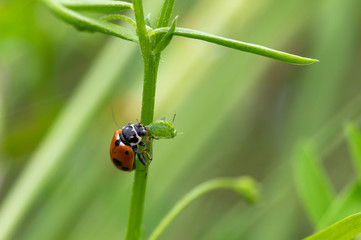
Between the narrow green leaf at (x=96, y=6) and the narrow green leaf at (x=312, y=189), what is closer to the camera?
the narrow green leaf at (x=96, y=6)

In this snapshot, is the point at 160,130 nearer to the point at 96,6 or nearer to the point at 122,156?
the point at 96,6

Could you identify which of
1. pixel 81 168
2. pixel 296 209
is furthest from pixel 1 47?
pixel 296 209

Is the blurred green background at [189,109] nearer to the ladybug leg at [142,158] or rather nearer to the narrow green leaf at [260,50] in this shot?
the ladybug leg at [142,158]

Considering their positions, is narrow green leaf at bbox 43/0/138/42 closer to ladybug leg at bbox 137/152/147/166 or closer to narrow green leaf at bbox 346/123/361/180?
ladybug leg at bbox 137/152/147/166

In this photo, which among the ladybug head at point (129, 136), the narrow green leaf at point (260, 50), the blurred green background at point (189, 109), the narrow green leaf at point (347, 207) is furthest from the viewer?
the blurred green background at point (189, 109)

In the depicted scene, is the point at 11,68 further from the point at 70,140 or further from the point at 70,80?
the point at 70,140

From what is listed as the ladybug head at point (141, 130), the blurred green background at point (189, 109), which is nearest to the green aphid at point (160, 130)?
the ladybug head at point (141, 130)
